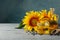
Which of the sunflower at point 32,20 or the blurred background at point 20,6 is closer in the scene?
the sunflower at point 32,20

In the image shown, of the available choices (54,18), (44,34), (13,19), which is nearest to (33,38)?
(44,34)

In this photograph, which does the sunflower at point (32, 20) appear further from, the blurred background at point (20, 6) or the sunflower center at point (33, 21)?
the blurred background at point (20, 6)

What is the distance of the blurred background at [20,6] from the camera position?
1.89 metres

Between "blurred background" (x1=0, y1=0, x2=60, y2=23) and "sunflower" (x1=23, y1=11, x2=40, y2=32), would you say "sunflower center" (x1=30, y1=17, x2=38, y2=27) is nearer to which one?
"sunflower" (x1=23, y1=11, x2=40, y2=32)

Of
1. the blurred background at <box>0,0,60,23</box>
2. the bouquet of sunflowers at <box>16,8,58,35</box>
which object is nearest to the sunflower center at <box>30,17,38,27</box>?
the bouquet of sunflowers at <box>16,8,58,35</box>

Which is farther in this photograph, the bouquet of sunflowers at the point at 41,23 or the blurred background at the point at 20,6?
the blurred background at the point at 20,6

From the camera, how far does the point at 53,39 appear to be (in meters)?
0.94

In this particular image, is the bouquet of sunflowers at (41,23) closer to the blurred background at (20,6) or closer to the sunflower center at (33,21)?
the sunflower center at (33,21)

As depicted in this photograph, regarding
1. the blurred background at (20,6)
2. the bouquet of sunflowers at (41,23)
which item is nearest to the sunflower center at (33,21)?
the bouquet of sunflowers at (41,23)

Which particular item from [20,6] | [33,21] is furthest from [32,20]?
[20,6]

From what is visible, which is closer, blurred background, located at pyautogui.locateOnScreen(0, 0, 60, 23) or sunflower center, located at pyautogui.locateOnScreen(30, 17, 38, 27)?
sunflower center, located at pyautogui.locateOnScreen(30, 17, 38, 27)

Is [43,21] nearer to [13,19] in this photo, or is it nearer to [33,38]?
[33,38]

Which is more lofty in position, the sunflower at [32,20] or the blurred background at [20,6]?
the blurred background at [20,6]

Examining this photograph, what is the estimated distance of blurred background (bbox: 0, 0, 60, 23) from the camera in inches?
74.4
